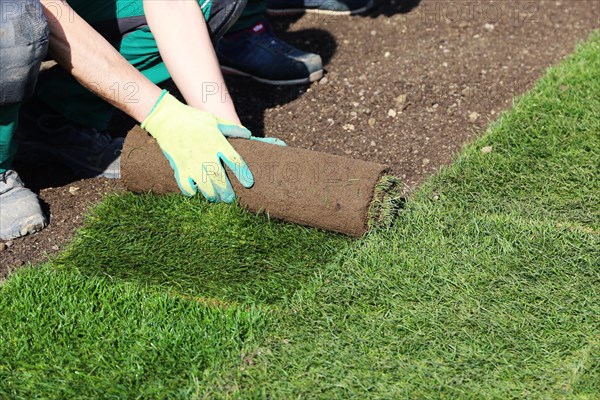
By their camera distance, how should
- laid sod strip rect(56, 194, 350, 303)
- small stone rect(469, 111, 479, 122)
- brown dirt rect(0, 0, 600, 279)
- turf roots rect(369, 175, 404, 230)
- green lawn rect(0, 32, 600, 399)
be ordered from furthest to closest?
small stone rect(469, 111, 479, 122)
brown dirt rect(0, 0, 600, 279)
turf roots rect(369, 175, 404, 230)
laid sod strip rect(56, 194, 350, 303)
green lawn rect(0, 32, 600, 399)

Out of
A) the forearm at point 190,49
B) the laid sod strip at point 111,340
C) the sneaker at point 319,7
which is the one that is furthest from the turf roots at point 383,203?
the sneaker at point 319,7

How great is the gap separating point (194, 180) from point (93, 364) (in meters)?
0.95

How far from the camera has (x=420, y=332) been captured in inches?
103

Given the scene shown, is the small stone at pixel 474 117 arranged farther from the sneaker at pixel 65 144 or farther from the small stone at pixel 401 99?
the sneaker at pixel 65 144

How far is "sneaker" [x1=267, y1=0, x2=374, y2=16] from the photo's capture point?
16.8 ft

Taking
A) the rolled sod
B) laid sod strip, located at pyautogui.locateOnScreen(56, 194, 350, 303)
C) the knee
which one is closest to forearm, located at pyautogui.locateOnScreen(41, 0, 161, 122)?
the knee

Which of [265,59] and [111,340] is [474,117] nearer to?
[265,59]

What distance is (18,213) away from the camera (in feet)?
11.1

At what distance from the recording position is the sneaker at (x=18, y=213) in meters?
3.37

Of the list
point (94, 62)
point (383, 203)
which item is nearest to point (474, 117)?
point (383, 203)

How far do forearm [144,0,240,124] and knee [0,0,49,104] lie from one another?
50 cm

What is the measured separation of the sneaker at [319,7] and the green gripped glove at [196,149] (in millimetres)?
2119

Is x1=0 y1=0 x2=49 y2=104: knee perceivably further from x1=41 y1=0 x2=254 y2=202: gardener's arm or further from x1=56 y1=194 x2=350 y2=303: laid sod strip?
x1=56 y1=194 x2=350 y2=303: laid sod strip

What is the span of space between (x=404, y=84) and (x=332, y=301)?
1.85 m
